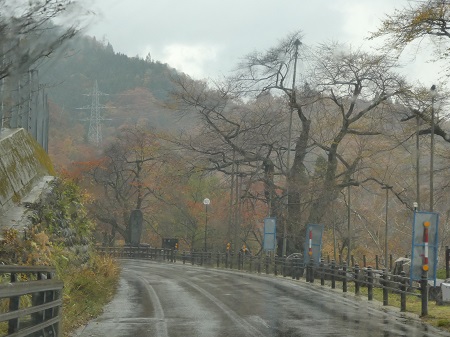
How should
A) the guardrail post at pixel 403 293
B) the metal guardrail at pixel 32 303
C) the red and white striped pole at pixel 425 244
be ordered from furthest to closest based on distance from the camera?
the guardrail post at pixel 403 293 → the red and white striped pole at pixel 425 244 → the metal guardrail at pixel 32 303

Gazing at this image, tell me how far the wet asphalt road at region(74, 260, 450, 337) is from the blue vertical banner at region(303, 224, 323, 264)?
713cm

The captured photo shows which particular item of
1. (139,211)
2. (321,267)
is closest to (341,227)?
(139,211)

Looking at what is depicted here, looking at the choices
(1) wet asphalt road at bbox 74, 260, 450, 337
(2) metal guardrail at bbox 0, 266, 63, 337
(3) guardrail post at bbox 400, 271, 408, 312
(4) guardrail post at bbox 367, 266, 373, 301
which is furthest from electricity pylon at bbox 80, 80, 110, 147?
(2) metal guardrail at bbox 0, 266, 63, 337

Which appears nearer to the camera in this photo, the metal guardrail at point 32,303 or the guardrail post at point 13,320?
the metal guardrail at point 32,303

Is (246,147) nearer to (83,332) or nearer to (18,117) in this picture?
(18,117)

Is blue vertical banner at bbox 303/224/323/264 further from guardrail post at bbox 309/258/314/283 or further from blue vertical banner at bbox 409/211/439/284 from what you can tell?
blue vertical banner at bbox 409/211/439/284

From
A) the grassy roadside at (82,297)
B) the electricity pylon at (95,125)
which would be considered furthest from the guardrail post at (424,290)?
the electricity pylon at (95,125)

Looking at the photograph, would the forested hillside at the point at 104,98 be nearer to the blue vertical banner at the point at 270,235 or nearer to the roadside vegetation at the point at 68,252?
the blue vertical banner at the point at 270,235

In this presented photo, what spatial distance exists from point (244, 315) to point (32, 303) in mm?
7730

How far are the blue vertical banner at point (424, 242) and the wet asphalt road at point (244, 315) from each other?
132cm

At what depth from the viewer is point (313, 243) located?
1310 inches

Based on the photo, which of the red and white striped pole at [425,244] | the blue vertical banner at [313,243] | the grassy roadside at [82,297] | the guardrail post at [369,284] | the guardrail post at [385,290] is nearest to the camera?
the grassy roadside at [82,297]

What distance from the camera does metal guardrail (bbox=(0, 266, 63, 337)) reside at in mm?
7645

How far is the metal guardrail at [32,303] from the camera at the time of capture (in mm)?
7645
